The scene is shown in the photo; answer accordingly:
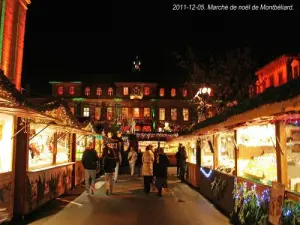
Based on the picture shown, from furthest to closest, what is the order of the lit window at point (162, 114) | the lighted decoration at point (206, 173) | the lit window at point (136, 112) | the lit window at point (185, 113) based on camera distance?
the lit window at point (185, 113) → the lit window at point (162, 114) → the lit window at point (136, 112) → the lighted decoration at point (206, 173)

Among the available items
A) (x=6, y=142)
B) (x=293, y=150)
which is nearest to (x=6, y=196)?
(x=6, y=142)

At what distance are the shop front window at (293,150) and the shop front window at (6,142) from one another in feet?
19.9

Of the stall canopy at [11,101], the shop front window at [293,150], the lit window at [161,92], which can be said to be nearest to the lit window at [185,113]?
the lit window at [161,92]

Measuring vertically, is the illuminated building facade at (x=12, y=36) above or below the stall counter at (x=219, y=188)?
above

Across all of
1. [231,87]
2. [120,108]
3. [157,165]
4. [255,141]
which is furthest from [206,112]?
[120,108]

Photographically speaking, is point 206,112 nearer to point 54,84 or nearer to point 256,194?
point 256,194

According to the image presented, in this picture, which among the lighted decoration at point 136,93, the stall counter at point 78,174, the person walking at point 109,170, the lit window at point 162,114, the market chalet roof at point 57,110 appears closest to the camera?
the market chalet roof at point 57,110

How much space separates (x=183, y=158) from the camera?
1923 cm

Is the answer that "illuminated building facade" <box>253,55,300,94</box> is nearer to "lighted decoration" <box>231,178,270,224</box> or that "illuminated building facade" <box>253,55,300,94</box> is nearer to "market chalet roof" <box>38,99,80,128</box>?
"market chalet roof" <box>38,99,80,128</box>

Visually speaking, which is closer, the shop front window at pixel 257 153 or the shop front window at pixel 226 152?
the shop front window at pixel 257 153

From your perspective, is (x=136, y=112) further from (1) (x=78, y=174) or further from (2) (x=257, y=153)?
(2) (x=257, y=153)

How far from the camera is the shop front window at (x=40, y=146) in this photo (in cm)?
922

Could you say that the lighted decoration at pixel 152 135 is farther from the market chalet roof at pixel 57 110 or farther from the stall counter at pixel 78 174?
the market chalet roof at pixel 57 110

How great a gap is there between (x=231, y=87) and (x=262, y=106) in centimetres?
1862
